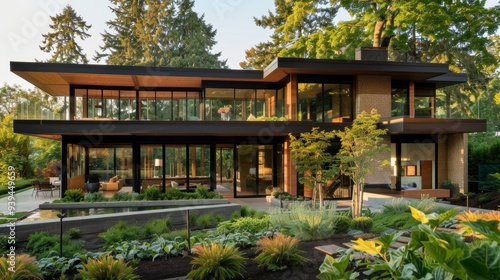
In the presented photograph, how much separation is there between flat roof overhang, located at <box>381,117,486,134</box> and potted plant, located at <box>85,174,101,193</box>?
14814 millimetres

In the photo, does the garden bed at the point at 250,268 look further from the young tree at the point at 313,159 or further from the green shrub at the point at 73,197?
the green shrub at the point at 73,197

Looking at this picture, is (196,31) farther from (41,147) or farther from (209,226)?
(209,226)

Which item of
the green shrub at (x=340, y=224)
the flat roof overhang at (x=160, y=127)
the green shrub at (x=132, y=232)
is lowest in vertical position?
the green shrub at (x=132, y=232)

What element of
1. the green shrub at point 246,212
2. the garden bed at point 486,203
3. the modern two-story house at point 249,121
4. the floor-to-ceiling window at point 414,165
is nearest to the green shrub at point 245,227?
the green shrub at point 246,212

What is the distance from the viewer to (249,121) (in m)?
19.1

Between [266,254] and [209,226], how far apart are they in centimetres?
584

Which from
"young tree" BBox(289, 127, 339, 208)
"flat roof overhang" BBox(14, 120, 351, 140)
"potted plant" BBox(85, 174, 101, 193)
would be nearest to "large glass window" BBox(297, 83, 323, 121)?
"flat roof overhang" BBox(14, 120, 351, 140)

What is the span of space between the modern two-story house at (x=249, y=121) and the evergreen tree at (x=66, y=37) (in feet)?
79.1

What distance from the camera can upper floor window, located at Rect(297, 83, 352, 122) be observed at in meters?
20.3

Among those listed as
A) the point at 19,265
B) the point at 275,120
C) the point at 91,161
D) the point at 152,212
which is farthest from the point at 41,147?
the point at 19,265

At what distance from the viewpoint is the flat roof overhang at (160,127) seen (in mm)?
17859

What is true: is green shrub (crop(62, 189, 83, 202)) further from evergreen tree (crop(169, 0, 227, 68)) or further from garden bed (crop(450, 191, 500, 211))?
evergreen tree (crop(169, 0, 227, 68))

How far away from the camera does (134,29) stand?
147ft

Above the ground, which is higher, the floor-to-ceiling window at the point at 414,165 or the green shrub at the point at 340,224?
the floor-to-ceiling window at the point at 414,165
